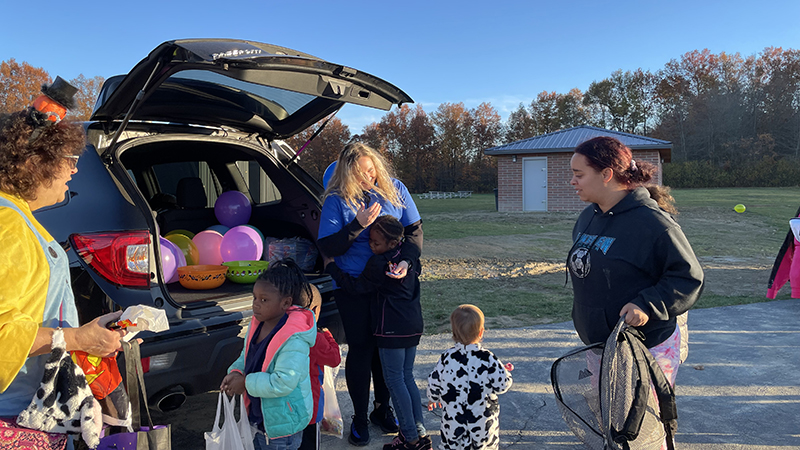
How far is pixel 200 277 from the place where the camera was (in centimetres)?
332

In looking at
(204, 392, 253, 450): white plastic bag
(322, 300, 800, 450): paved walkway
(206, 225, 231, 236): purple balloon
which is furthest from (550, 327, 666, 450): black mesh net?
(206, 225, 231, 236): purple balloon

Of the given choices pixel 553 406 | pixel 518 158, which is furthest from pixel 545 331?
pixel 518 158

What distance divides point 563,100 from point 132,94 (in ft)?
179

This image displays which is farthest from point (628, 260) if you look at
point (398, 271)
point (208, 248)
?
point (208, 248)

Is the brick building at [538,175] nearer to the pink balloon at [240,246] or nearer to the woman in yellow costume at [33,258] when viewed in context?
the pink balloon at [240,246]

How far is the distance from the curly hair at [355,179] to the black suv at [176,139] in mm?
334

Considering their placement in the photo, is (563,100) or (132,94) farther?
(563,100)

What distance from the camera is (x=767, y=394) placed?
3498 millimetres

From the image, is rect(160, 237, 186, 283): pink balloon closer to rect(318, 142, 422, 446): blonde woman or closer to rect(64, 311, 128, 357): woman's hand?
rect(318, 142, 422, 446): blonde woman

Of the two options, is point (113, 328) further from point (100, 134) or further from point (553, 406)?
point (553, 406)

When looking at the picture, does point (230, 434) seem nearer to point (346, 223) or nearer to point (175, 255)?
point (346, 223)

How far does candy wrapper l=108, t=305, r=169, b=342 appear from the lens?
1.72 meters

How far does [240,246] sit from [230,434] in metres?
1.88

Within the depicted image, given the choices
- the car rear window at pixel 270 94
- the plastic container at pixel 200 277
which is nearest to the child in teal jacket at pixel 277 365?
the plastic container at pixel 200 277
